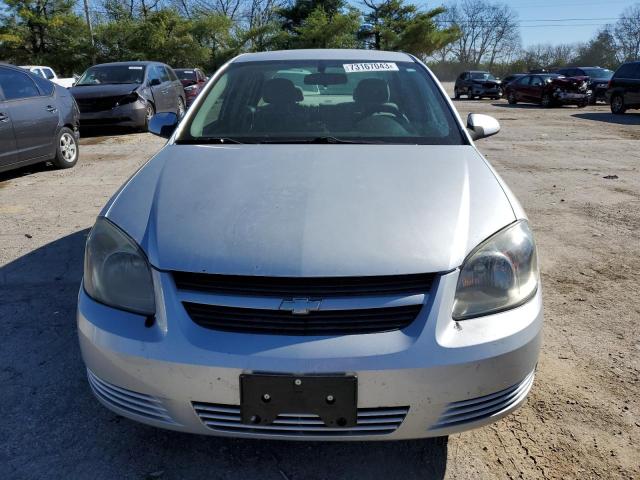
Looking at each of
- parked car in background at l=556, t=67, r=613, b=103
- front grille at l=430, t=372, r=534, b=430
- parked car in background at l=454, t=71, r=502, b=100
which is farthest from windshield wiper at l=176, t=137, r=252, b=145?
parked car in background at l=454, t=71, r=502, b=100

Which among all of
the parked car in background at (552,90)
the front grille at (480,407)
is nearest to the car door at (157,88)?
the front grille at (480,407)

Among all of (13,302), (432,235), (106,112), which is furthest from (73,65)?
(432,235)

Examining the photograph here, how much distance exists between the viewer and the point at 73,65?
34.2 m

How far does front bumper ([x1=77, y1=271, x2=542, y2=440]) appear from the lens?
1615 millimetres

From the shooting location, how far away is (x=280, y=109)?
9.91 feet

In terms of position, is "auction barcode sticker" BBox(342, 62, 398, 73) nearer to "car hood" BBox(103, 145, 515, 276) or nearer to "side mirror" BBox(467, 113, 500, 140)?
"side mirror" BBox(467, 113, 500, 140)

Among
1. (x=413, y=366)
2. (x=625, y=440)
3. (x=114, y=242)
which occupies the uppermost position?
(x=114, y=242)

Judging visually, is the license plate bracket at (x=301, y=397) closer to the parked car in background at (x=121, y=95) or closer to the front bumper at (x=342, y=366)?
the front bumper at (x=342, y=366)

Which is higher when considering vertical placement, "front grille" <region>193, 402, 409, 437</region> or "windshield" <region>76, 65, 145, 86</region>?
"windshield" <region>76, 65, 145, 86</region>

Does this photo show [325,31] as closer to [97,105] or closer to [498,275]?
[97,105]

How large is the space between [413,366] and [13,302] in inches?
112

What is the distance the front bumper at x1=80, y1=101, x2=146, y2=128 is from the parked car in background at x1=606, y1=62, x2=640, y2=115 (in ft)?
45.3

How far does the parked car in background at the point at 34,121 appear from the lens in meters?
6.32

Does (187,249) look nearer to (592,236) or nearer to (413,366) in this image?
(413,366)
